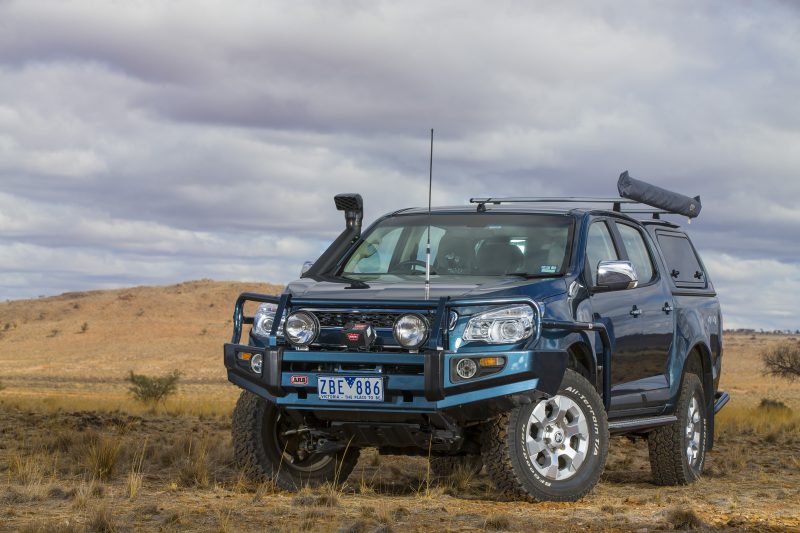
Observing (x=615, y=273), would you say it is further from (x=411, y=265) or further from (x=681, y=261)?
(x=681, y=261)

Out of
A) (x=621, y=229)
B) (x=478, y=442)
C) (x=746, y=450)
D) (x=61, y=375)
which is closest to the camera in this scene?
(x=478, y=442)

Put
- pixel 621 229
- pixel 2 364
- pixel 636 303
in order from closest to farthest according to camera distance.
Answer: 1. pixel 636 303
2. pixel 621 229
3. pixel 2 364

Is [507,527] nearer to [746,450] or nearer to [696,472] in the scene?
[696,472]

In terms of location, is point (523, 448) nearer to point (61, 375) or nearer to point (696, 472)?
point (696, 472)

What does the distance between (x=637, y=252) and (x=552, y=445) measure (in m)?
2.86

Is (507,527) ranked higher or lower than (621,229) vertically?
lower

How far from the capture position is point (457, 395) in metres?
8.04

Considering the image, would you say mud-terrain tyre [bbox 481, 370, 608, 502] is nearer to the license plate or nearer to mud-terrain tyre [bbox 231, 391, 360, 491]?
the license plate

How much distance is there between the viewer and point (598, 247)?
9.93 metres

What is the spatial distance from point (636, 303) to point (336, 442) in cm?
277

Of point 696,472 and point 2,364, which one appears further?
point 2,364

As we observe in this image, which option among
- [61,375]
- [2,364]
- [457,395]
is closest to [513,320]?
[457,395]

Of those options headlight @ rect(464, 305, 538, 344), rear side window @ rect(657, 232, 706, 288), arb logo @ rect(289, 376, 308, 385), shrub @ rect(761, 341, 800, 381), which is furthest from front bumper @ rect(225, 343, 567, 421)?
shrub @ rect(761, 341, 800, 381)

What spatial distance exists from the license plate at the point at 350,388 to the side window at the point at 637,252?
10.7 feet
